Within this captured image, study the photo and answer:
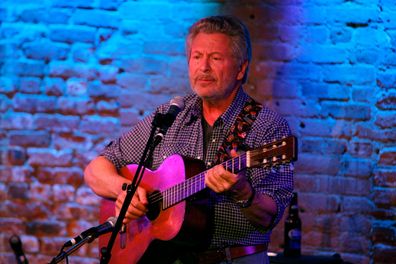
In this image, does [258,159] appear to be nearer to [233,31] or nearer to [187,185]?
[187,185]

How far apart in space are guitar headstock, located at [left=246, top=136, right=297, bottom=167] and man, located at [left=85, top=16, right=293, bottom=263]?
99 millimetres

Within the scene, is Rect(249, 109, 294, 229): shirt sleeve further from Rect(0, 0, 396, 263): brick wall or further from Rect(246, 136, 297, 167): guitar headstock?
Rect(0, 0, 396, 263): brick wall

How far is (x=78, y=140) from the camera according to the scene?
4793 millimetres

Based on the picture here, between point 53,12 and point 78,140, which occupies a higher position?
point 53,12

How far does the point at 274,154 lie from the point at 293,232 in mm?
1446

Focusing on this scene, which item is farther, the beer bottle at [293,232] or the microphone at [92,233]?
the beer bottle at [293,232]

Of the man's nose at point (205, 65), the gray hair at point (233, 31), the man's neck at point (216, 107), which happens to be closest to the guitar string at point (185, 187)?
the man's neck at point (216, 107)

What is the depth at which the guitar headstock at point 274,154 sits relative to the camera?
2.62m

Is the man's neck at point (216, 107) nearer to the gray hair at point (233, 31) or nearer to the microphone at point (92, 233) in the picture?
the gray hair at point (233, 31)

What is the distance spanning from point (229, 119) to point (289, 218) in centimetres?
109

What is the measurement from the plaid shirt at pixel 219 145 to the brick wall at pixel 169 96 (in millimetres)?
1010

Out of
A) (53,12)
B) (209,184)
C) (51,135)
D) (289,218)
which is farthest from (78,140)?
(209,184)

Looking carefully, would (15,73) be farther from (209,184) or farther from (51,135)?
(209,184)

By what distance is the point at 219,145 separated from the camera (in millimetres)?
3246
